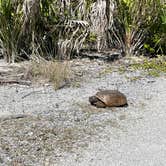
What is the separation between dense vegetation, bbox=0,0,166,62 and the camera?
869cm

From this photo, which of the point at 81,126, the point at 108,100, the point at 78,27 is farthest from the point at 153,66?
the point at 81,126

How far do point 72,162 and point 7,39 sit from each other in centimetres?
435

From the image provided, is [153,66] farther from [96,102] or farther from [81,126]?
[81,126]

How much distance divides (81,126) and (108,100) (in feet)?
2.60

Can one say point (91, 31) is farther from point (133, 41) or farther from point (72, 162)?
point (72, 162)

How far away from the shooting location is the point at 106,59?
30.5 ft

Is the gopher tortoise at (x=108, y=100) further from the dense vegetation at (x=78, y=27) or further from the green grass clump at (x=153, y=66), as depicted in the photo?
the dense vegetation at (x=78, y=27)

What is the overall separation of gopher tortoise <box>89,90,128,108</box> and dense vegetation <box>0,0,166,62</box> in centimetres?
240

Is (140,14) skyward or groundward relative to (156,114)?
skyward

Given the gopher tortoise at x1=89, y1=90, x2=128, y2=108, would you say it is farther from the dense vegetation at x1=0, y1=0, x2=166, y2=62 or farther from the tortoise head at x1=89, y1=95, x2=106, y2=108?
the dense vegetation at x1=0, y1=0, x2=166, y2=62

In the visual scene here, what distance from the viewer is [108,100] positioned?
6414 millimetres

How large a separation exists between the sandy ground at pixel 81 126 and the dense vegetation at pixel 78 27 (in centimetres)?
139

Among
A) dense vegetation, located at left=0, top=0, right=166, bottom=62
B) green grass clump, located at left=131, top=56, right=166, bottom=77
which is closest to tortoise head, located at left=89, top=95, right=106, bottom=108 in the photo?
green grass clump, located at left=131, top=56, right=166, bottom=77

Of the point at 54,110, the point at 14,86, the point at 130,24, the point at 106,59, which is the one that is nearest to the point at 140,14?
the point at 130,24
